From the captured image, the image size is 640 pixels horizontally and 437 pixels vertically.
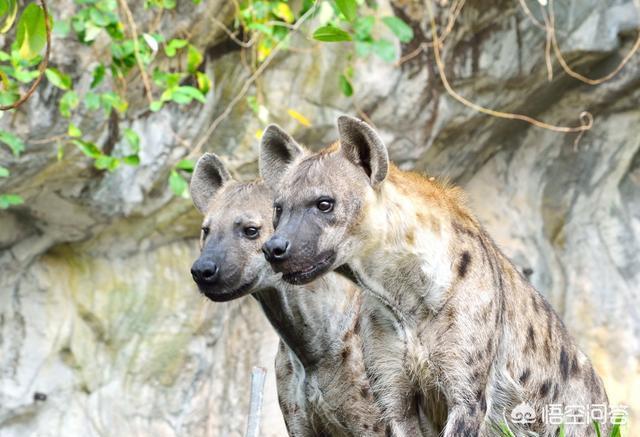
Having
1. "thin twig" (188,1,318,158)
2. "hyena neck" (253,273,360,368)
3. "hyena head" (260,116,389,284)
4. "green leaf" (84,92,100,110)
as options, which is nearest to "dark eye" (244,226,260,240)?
"hyena neck" (253,273,360,368)

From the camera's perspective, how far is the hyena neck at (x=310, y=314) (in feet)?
19.2

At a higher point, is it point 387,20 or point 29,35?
Result: point 29,35

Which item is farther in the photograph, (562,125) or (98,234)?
(562,125)

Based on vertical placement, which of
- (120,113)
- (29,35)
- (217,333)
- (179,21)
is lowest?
(217,333)

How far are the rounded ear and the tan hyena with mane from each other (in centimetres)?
11

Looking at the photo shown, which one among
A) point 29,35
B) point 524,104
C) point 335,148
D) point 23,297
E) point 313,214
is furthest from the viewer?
point 524,104

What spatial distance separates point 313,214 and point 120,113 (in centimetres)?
295

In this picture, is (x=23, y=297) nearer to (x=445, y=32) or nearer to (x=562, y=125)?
(x=445, y=32)

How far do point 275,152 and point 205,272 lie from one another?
593 mm

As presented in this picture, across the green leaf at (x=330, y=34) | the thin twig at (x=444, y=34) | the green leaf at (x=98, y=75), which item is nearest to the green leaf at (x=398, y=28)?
the thin twig at (x=444, y=34)

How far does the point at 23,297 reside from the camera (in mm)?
7922

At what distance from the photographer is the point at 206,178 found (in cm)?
628

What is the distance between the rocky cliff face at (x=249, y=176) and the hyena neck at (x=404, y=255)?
275 cm

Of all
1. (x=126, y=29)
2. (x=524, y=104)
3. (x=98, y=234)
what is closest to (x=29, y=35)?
(x=126, y=29)
